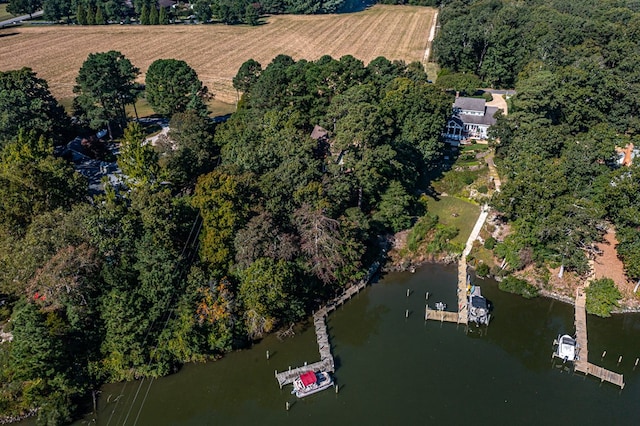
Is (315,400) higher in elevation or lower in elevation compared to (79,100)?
lower

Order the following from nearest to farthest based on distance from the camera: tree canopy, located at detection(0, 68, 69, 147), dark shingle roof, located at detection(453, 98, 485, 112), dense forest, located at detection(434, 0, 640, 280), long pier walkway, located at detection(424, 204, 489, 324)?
long pier walkway, located at detection(424, 204, 489, 324), dense forest, located at detection(434, 0, 640, 280), tree canopy, located at detection(0, 68, 69, 147), dark shingle roof, located at detection(453, 98, 485, 112)

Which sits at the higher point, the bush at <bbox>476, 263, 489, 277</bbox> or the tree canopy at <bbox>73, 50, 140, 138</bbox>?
the tree canopy at <bbox>73, 50, 140, 138</bbox>

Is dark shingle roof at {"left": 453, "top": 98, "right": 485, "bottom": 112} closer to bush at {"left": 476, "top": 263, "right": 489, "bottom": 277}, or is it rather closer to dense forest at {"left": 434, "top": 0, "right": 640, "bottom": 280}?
dense forest at {"left": 434, "top": 0, "right": 640, "bottom": 280}

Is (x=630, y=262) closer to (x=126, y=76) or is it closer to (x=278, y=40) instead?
(x=126, y=76)

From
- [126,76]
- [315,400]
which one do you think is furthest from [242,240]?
[126,76]

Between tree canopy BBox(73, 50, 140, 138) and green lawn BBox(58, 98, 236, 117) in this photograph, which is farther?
green lawn BBox(58, 98, 236, 117)

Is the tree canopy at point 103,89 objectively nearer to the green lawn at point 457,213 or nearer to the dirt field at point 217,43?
the dirt field at point 217,43

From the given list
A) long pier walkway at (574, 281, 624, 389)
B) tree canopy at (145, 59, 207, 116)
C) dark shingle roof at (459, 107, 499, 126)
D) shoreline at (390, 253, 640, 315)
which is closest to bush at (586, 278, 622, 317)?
long pier walkway at (574, 281, 624, 389)

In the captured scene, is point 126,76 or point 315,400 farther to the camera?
point 126,76
